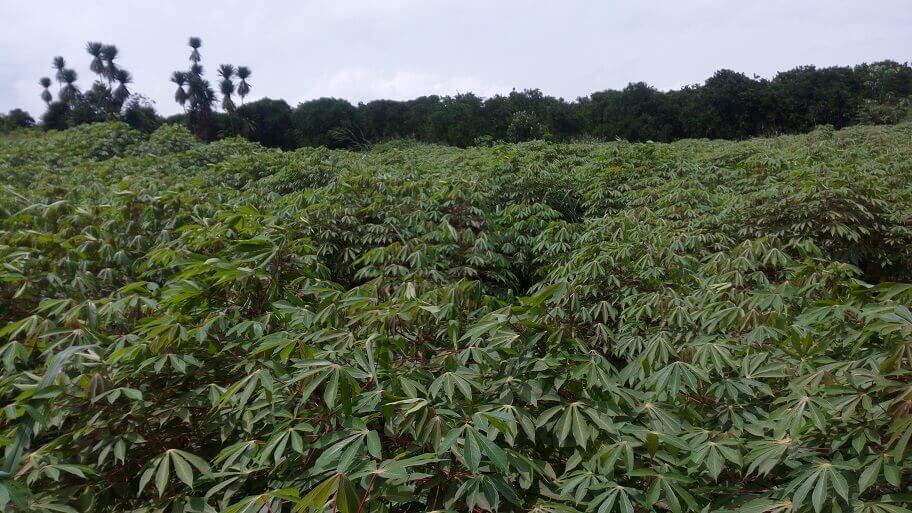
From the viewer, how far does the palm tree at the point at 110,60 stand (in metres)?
29.0

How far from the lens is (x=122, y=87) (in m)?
28.5

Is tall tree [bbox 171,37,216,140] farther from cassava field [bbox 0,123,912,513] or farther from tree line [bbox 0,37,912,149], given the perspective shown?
cassava field [bbox 0,123,912,513]

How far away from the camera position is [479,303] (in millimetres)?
1901

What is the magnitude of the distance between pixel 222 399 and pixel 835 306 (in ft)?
5.66

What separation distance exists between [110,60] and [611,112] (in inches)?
1133

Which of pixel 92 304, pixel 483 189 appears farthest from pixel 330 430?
pixel 483 189

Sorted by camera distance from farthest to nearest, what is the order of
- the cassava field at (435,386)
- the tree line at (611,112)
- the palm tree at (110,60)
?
1. the palm tree at (110,60)
2. the tree line at (611,112)
3. the cassava field at (435,386)

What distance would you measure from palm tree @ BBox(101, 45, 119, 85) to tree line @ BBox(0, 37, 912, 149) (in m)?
3.15

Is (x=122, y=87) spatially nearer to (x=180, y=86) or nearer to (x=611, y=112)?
(x=180, y=86)

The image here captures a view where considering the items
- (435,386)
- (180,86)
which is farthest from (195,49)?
(435,386)

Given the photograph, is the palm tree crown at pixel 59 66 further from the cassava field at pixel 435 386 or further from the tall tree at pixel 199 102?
the cassava field at pixel 435 386

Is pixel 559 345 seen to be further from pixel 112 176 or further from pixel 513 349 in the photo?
pixel 112 176

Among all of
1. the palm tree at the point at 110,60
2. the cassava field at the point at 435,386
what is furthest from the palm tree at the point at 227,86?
the cassava field at the point at 435,386

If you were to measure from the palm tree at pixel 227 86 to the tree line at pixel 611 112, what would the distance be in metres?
0.06
